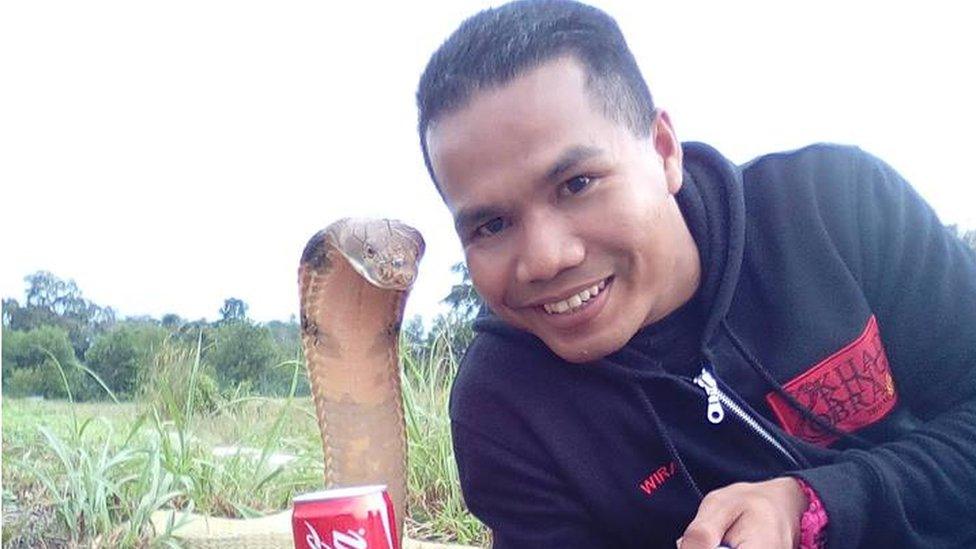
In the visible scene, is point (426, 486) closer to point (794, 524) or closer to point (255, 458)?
point (255, 458)

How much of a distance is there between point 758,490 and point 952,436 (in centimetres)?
41

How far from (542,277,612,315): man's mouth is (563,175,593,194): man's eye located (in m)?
0.15

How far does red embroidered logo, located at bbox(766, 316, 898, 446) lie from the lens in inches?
71.6

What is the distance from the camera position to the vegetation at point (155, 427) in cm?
361

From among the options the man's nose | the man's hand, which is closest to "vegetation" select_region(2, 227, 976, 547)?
the man's nose

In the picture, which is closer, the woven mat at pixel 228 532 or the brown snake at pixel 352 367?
the brown snake at pixel 352 367

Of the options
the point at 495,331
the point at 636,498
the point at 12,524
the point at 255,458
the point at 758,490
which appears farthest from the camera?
the point at 255,458

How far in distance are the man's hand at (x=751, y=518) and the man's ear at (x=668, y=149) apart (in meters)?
0.57

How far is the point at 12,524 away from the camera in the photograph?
359 centimetres

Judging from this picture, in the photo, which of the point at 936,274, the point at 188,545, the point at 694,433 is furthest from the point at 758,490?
the point at 188,545

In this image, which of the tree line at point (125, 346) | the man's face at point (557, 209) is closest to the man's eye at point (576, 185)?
the man's face at point (557, 209)

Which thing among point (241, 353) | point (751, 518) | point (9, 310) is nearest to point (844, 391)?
point (751, 518)

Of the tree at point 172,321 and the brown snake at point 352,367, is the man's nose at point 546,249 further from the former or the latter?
the tree at point 172,321

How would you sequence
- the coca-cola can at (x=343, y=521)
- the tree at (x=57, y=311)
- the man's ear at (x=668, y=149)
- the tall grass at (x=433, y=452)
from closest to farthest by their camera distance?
the coca-cola can at (x=343, y=521) → the man's ear at (x=668, y=149) → the tree at (x=57, y=311) → the tall grass at (x=433, y=452)
